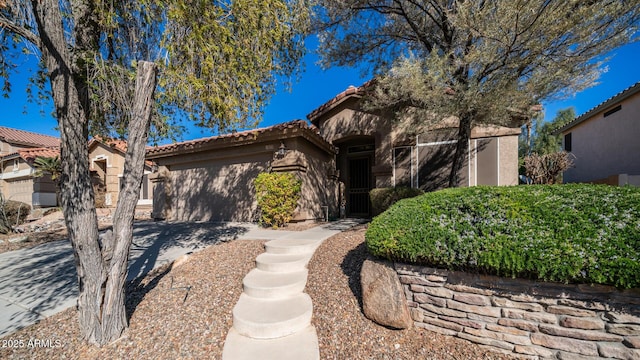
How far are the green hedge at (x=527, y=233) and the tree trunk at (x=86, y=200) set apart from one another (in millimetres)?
3203

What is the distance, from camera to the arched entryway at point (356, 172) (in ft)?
31.1

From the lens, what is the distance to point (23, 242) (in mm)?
6418

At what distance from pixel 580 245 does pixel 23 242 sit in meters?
11.7

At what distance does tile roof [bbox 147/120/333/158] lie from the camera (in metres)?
6.96

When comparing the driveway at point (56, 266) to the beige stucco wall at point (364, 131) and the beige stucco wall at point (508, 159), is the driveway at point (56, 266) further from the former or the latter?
the beige stucco wall at point (508, 159)

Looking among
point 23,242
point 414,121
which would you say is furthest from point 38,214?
point 414,121

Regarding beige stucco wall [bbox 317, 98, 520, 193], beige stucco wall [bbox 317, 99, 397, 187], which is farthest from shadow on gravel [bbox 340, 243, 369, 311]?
beige stucco wall [bbox 317, 99, 397, 187]

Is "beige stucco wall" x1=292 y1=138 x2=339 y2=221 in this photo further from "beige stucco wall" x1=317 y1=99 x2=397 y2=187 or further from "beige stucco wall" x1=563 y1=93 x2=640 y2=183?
"beige stucco wall" x1=563 y1=93 x2=640 y2=183

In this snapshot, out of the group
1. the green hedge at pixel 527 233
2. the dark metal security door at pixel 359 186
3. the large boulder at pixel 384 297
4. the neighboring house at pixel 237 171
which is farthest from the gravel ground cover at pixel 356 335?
the dark metal security door at pixel 359 186

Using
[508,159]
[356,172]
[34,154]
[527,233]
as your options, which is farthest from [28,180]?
[508,159]

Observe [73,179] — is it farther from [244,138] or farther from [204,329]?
[244,138]

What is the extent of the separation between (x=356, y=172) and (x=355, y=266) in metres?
6.10

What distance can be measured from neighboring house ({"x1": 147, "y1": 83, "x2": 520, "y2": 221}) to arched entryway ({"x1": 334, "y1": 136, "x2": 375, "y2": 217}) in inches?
1.6

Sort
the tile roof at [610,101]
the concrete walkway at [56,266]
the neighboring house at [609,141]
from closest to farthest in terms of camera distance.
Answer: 1. the concrete walkway at [56,266]
2. the tile roof at [610,101]
3. the neighboring house at [609,141]
